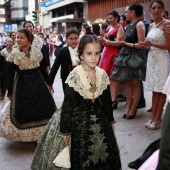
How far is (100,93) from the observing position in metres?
2.51

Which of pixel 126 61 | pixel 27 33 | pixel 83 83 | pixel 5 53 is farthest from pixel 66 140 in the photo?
pixel 5 53

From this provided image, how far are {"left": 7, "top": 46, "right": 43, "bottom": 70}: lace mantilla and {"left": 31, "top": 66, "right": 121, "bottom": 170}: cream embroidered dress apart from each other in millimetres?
1567

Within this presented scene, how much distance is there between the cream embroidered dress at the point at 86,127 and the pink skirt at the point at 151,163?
90 centimetres

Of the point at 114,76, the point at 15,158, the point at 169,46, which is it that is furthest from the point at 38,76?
the point at 169,46

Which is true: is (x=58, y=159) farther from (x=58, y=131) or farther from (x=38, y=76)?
(x=38, y=76)

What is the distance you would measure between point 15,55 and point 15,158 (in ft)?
4.23

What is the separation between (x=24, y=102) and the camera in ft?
12.8

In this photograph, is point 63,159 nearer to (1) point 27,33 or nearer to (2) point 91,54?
(2) point 91,54

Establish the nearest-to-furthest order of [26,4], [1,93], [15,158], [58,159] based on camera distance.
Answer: [58,159] → [15,158] → [1,93] → [26,4]

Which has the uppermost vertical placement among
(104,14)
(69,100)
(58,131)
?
(104,14)

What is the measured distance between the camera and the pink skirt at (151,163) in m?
1.47

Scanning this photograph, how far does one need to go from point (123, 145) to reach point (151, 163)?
96.6 inches

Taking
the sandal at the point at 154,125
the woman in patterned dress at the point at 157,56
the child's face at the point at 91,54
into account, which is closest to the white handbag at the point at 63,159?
the child's face at the point at 91,54

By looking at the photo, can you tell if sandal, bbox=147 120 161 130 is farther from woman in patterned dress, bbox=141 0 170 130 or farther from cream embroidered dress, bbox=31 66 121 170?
cream embroidered dress, bbox=31 66 121 170
